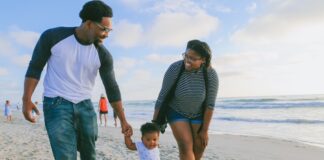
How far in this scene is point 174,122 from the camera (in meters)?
4.75


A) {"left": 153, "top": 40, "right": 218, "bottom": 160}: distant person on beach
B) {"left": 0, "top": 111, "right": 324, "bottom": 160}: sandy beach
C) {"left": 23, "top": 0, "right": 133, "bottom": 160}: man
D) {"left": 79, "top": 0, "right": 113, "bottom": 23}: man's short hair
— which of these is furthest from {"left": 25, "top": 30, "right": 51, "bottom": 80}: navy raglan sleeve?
{"left": 0, "top": 111, "right": 324, "bottom": 160}: sandy beach

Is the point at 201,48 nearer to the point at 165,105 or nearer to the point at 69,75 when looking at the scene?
the point at 165,105

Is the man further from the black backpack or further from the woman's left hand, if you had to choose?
the woman's left hand

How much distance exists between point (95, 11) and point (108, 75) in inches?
26.6

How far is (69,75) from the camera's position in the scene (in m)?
3.41

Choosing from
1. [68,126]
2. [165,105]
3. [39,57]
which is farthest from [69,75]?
[165,105]

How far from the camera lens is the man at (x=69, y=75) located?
10.9ft

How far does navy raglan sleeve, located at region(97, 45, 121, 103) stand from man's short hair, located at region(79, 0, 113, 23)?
11.6 inches

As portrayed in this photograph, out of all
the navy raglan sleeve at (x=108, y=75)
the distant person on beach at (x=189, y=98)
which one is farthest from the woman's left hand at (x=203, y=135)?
the navy raglan sleeve at (x=108, y=75)

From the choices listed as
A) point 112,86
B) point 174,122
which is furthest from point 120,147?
point 112,86

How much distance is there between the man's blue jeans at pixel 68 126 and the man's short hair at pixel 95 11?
0.77 m

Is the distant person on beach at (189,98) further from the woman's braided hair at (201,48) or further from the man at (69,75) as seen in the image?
the man at (69,75)

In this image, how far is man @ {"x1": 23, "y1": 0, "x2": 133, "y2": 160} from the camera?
131 inches

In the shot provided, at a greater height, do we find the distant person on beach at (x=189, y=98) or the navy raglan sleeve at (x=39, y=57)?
the navy raglan sleeve at (x=39, y=57)
